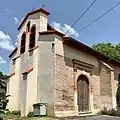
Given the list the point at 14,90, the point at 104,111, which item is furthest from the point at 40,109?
the point at 104,111

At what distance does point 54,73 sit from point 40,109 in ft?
8.93

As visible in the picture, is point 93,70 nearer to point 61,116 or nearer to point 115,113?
point 115,113

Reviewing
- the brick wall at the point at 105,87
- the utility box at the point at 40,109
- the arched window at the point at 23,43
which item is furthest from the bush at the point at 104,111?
the arched window at the point at 23,43

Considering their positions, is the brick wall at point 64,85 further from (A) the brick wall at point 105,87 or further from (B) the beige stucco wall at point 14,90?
(A) the brick wall at point 105,87

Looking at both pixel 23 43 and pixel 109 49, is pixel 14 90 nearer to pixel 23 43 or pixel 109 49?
pixel 23 43

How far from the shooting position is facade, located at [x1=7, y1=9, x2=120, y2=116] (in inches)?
635

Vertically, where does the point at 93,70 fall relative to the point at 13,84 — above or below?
above

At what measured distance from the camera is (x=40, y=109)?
15156mm

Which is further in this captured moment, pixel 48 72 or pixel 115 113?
pixel 115 113

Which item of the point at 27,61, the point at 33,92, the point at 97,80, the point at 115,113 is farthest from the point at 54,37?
the point at 115,113

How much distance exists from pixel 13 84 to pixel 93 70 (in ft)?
23.9

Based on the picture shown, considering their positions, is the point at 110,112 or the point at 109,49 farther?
the point at 109,49

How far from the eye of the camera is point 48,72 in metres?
16.3

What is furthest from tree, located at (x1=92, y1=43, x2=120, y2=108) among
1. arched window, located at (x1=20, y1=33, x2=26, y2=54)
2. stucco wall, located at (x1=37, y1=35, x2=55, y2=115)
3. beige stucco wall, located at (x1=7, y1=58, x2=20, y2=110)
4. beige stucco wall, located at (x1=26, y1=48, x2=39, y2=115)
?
beige stucco wall, located at (x1=26, y1=48, x2=39, y2=115)
